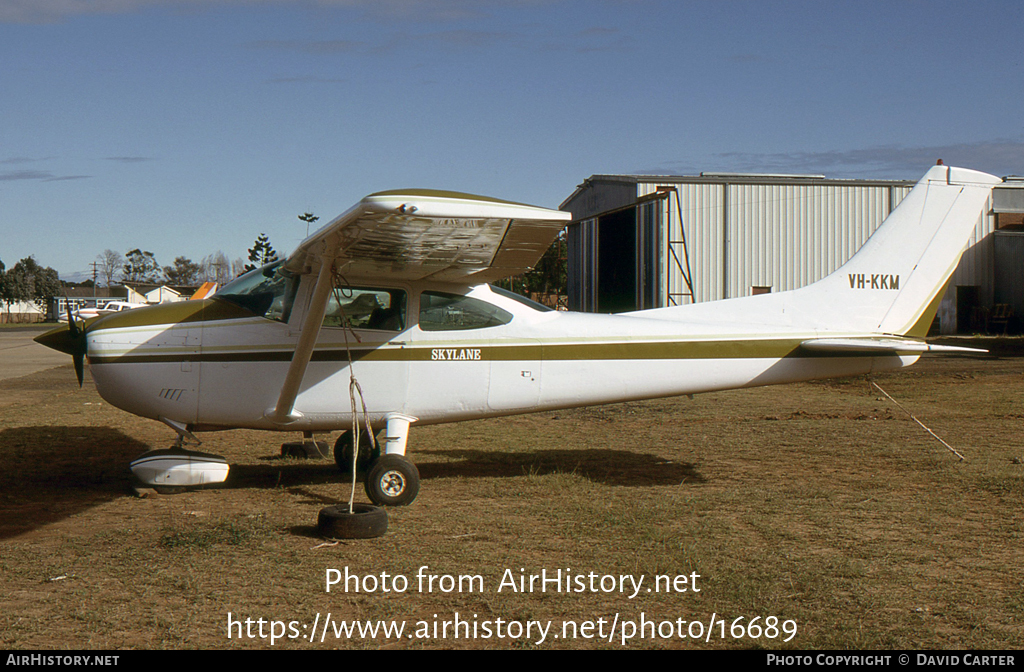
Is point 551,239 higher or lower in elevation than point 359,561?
higher

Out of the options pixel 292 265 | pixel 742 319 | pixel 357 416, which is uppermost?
pixel 292 265

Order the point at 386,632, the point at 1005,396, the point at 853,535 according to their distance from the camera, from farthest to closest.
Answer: the point at 1005,396 → the point at 853,535 → the point at 386,632

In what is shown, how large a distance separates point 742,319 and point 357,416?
3863 millimetres

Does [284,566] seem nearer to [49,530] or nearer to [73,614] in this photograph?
[73,614]

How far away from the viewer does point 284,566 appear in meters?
4.85

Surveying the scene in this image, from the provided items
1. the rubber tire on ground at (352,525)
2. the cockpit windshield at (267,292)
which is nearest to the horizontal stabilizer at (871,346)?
the rubber tire on ground at (352,525)

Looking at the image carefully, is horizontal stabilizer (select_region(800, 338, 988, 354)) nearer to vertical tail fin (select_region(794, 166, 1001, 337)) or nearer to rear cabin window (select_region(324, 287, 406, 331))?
vertical tail fin (select_region(794, 166, 1001, 337))

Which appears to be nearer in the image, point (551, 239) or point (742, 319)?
point (551, 239)

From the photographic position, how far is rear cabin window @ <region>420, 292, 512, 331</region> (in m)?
7.04

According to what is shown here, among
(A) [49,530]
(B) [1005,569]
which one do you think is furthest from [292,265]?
(B) [1005,569]

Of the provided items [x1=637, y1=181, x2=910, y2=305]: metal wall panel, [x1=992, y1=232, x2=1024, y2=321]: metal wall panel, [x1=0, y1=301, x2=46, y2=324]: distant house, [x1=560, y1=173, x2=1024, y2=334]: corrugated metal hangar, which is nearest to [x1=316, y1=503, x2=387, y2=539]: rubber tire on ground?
[x1=560, y1=173, x2=1024, y2=334]: corrugated metal hangar

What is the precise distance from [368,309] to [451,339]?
79 cm

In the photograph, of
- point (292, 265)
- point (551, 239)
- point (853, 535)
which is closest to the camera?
point (853, 535)

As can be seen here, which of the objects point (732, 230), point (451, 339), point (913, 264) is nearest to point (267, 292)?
point (451, 339)
